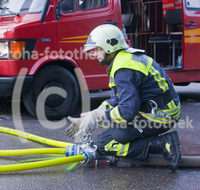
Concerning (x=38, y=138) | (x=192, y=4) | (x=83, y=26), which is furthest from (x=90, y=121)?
(x=192, y=4)

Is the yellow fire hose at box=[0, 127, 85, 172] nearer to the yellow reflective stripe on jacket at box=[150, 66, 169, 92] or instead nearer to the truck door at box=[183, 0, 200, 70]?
the yellow reflective stripe on jacket at box=[150, 66, 169, 92]

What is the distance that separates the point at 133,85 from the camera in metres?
2.93

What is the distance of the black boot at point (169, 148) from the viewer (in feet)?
9.88

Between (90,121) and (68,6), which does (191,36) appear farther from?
(90,121)

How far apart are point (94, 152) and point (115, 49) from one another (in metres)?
0.97

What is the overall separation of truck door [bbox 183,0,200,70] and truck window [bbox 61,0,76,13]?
2.09 meters

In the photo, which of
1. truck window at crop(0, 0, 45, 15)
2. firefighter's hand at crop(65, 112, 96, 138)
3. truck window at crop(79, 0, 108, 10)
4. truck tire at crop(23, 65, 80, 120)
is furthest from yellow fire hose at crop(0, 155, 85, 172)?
truck window at crop(79, 0, 108, 10)

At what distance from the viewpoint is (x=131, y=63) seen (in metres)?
3.00

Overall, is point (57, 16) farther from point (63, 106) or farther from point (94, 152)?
point (94, 152)

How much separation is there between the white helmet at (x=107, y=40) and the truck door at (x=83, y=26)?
6.36ft

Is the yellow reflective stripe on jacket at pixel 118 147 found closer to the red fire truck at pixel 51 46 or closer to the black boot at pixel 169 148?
the black boot at pixel 169 148

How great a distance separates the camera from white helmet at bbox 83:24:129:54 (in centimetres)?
316

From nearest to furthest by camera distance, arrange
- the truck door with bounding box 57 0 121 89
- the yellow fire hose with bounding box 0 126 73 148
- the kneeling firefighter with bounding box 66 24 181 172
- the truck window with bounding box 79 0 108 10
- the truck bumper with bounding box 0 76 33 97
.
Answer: the kneeling firefighter with bounding box 66 24 181 172 → the yellow fire hose with bounding box 0 126 73 148 → the truck bumper with bounding box 0 76 33 97 → the truck door with bounding box 57 0 121 89 → the truck window with bounding box 79 0 108 10

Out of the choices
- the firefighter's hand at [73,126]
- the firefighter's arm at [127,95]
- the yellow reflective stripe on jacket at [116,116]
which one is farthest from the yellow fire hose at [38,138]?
the firefighter's arm at [127,95]
